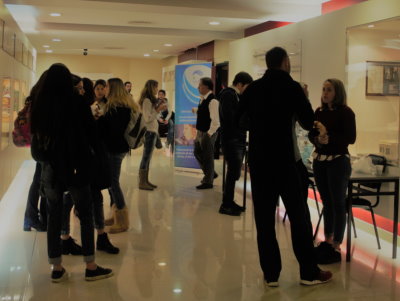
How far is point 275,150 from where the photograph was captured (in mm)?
3213

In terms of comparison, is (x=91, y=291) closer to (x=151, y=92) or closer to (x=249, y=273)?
(x=249, y=273)

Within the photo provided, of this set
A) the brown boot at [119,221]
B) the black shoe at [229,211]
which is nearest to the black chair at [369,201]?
the black shoe at [229,211]

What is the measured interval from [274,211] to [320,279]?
2.17 feet

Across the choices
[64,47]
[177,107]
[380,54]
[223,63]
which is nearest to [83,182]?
[380,54]

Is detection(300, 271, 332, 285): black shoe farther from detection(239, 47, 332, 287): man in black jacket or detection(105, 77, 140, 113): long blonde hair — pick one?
detection(105, 77, 140, 113): long blonde hair

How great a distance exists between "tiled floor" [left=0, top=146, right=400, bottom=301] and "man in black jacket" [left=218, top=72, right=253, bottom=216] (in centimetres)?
25

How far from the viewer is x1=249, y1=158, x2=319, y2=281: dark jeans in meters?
3.26

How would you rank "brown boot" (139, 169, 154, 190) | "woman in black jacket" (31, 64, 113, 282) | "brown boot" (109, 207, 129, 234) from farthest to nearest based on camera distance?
"brown boot" (139, 169, 154, 190) < "brown boot" (109, 207, 129, 234) < "woman in black jacket" (31, 64, 113, 282)

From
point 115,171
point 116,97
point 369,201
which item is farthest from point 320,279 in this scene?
point 116,97

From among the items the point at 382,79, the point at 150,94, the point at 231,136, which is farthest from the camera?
the point at 150,94

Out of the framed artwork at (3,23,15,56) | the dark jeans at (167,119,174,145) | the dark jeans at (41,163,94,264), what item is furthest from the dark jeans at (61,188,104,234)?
the dark jeans at (167,119,174,145)

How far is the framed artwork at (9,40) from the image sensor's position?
18.9 feet

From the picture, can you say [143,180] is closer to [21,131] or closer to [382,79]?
[21,131]

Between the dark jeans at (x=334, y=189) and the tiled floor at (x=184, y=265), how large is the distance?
317 millimetres
